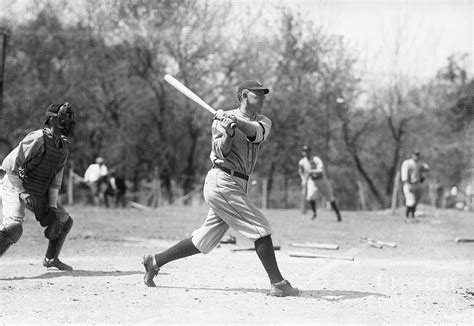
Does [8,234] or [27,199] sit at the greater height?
[27,199]

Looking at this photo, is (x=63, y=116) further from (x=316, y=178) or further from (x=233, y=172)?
(x=316, y=178)

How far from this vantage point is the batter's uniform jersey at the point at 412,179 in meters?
19.5

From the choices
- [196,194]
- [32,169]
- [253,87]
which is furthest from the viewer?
[196,194]

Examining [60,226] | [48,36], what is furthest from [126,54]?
[60,226]

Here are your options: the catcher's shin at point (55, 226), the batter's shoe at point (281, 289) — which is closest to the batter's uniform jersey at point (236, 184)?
the batter's shoe at point (281, 289)

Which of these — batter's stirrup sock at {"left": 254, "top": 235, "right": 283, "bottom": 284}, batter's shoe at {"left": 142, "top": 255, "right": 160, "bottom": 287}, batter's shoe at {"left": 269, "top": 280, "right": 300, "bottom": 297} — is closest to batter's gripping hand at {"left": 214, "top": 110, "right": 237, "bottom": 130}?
batter's stirrup sock at {"left": 254, "top": 235, "right": 283, "bottom": 284}

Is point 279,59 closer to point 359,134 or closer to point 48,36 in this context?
point 359,134

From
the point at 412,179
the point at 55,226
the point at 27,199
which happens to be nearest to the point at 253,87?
the point at 27,199

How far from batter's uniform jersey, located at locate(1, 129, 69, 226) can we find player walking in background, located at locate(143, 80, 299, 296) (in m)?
1.94

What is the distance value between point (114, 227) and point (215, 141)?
10.2 meters

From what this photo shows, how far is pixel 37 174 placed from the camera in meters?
7.49

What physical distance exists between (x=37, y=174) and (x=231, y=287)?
2395mm

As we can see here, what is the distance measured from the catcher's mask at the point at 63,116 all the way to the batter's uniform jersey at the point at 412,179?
13.5m

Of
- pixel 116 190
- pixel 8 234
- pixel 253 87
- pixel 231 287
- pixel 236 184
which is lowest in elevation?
pixel 116 190
